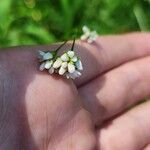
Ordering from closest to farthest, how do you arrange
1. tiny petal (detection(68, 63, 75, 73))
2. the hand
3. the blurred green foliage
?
1. tiny petal (detection(68, 63, 75, 73))
2. the hand
3. the blurred green foliage

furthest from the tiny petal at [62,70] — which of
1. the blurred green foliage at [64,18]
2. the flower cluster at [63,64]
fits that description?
the blurred green foliage at [64,18]

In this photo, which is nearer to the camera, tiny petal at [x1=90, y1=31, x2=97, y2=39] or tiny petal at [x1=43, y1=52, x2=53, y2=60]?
tiny petal at [x1=43, y1=52, x2=53, y2=60]

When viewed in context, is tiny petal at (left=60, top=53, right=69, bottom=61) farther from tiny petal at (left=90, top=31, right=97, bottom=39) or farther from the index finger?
tiny petal at (left=90, top=31, right=97, bottom=39)

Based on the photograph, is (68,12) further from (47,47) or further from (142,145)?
(142,145)

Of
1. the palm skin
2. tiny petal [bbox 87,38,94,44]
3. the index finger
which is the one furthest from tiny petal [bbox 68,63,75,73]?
tiny petal [bbox 87,38,94,44]

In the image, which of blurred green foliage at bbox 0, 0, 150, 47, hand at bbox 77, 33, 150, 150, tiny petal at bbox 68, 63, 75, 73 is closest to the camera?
tiny petal at bbox 68, 63, 75, 73

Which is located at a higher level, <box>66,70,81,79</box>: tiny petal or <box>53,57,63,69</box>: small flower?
<box>53,57,63,69</box>: small flower

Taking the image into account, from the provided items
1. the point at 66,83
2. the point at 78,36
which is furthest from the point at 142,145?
the point at 78,36
